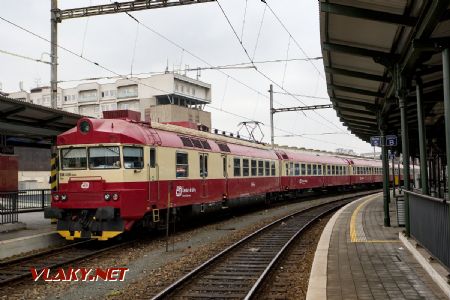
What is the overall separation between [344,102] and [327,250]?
254 inches

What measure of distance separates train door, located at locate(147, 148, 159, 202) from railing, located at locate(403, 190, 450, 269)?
622cm

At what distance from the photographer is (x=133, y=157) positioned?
12008mm

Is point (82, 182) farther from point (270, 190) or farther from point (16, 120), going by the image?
point (270, 190)

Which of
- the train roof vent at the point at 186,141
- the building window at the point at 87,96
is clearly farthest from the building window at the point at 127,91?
the train roof vent at the point at 186,141

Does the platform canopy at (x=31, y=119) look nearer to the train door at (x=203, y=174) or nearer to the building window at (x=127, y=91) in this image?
the train door at (x=203, y=174)

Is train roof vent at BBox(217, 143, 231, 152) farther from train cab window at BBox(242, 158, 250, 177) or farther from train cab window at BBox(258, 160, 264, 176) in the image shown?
train cab window at BBox(258, 160, 264, 176)

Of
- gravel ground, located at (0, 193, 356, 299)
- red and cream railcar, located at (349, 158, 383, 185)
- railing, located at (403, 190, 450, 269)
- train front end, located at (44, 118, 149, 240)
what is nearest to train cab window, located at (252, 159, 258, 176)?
gravel ground, located at (0, 193, 356, 299)

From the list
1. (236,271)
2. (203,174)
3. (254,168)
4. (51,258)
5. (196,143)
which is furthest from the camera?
(254,168)

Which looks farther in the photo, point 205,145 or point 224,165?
point 224,165

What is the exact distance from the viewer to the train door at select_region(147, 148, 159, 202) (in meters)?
12.3

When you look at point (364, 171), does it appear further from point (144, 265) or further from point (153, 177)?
point (144, 265)

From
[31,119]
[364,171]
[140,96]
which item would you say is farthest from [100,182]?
[140,96]

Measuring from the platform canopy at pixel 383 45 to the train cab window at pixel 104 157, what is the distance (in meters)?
5.44

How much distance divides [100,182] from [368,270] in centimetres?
672
